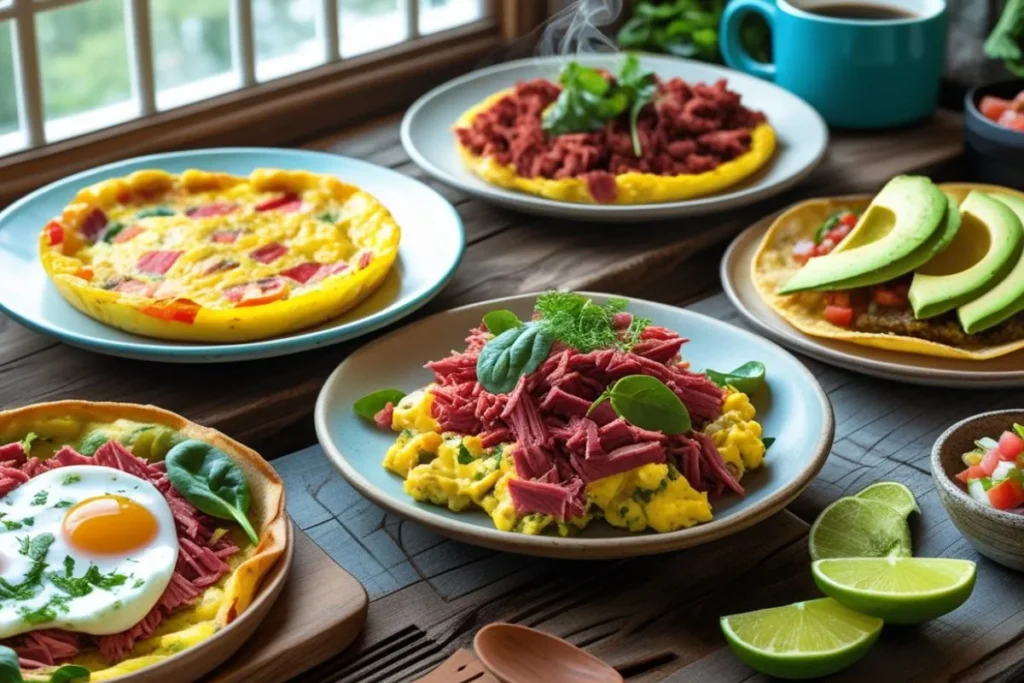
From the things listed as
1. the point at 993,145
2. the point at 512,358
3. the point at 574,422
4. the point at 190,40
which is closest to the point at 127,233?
the point at 512,358

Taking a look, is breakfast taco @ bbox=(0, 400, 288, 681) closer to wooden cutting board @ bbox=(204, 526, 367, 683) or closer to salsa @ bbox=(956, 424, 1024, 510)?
wooden cutting board @ bbox=(204, 526, 367, 683)

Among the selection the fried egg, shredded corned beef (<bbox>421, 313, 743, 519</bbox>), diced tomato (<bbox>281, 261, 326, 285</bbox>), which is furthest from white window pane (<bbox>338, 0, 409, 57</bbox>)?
the fried egg

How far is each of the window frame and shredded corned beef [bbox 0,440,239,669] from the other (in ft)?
3.90

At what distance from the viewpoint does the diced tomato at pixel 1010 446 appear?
210 centimetres

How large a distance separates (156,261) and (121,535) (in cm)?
85

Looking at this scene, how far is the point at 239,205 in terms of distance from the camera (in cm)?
280

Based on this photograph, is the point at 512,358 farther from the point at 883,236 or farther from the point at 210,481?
the point at 883,236

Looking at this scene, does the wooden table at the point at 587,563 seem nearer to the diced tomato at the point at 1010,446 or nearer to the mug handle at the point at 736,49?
the diced tomato at the point at 1010,446

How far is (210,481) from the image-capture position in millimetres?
1948

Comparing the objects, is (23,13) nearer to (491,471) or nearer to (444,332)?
(444,332)

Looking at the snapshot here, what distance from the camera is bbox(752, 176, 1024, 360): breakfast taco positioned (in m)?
2.56

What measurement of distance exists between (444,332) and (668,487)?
0.66m

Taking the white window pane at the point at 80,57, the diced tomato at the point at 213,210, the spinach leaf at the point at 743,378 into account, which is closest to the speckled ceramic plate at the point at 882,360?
the spinach leaf at the point at 743,378

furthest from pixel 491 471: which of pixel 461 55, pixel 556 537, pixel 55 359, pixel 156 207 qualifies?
pixel 461 55
